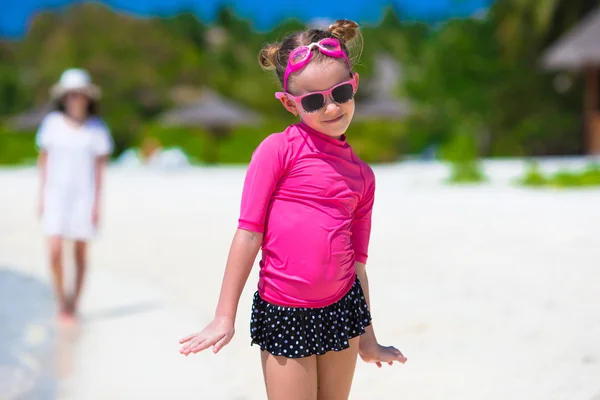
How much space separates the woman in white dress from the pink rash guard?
13.1 feet

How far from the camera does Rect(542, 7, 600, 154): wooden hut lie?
21172mm

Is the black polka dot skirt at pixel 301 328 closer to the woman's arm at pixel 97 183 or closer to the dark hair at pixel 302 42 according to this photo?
the dark hair at pixel 302 42

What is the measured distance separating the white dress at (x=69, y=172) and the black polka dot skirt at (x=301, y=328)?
3999mm

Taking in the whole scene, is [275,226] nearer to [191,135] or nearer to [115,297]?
[115,297]

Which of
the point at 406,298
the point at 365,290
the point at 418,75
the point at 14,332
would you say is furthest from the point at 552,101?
the point at 365,290

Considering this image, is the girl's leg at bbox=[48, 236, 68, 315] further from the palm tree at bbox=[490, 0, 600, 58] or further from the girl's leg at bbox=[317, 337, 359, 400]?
the palm tree at bbox=[490, 0, 600, 58]

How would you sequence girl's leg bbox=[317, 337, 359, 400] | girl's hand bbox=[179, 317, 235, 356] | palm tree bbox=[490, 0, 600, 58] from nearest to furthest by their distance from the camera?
girl's hand bbox=[179, 317, 235, 356], girl's leg bbox=[317, 337, 359, 400], palm tree bbox=[490, 0, 600, 58]

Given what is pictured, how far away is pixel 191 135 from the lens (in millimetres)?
33688

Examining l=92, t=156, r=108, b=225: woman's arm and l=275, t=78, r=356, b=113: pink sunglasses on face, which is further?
l=92, t=156, r=108, b=225: woman's arm

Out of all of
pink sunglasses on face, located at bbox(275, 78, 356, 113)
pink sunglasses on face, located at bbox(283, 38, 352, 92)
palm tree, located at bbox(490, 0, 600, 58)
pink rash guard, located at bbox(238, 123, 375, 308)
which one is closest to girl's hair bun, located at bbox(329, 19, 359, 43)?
pink sunglasses on face, located at bbox(283, 38, 352, 92)

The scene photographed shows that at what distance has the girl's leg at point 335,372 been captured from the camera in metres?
2.61

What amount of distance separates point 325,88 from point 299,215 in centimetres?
41

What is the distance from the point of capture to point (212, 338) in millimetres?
2416

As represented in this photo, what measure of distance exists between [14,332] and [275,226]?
4120 mm
